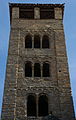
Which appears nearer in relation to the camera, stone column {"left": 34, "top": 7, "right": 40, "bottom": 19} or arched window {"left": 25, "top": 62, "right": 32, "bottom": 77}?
arched window {"left": 25, "top": 62, "right": 32, "bottom": 77}

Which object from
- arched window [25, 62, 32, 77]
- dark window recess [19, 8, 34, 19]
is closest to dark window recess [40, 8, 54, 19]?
dark window recess [19, 8, 34, 19]

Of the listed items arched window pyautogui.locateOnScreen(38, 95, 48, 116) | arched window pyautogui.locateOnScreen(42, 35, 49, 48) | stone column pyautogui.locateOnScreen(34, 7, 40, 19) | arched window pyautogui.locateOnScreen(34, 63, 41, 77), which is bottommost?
arched window pyautogui.locateOnScreen(38, 95, 48, 116)

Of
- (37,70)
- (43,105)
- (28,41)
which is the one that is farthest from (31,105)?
(28,41)

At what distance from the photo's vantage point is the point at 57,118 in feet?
63.7

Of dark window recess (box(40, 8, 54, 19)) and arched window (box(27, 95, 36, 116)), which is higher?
dark window recess (box(40, 8, 54, 19))

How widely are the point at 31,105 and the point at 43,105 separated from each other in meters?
0.81

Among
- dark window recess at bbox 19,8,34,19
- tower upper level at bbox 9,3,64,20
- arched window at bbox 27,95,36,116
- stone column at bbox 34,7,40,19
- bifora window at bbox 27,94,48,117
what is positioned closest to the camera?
bifora window at bbox 27,94,48,117

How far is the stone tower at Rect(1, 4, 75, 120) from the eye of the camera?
797 inches

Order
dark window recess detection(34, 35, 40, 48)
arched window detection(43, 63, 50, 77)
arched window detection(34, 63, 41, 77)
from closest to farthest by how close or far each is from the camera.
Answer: arched window detection(34, 63, 41, 77) → arched window detection(43, 63, 50, 77) → dark window recess detection(34, 35, 40, 48)

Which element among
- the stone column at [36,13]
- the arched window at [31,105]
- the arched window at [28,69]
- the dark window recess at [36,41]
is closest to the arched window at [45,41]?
the dark window recess at [36,41]

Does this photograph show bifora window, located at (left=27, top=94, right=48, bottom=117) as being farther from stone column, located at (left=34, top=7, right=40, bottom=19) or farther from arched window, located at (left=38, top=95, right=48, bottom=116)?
stone column, located at (left=34, top=7, right=40, bottom=19)

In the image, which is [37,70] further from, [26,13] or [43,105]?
[26,13]

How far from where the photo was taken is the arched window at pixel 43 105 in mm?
21153

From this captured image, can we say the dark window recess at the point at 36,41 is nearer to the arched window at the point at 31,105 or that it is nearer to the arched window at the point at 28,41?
the arched window at the point at 28,41
